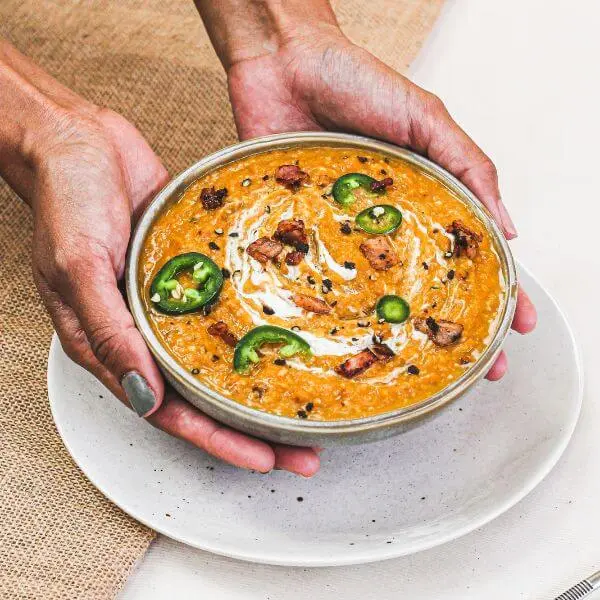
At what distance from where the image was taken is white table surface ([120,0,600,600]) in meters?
2.90

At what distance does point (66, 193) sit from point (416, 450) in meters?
1.50

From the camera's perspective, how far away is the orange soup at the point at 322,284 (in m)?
2.66

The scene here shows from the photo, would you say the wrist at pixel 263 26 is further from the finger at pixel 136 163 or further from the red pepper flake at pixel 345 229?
the red pepper flake at pixel 345 229

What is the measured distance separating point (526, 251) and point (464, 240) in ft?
3.50

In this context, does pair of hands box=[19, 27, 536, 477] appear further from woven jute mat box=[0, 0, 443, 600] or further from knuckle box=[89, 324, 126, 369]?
woven jute mat box=[0, 0, 443, 600]

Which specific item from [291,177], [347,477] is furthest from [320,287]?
[347,477]

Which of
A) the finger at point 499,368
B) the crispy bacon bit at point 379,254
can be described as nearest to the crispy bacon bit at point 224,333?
the crispy bacon bit at point 379,254

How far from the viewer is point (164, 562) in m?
2.97

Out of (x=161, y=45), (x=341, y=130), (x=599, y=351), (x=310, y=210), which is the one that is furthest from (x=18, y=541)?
(x=161, y=45)

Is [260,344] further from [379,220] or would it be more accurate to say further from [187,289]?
[379,220]

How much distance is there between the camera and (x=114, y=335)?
2.72m

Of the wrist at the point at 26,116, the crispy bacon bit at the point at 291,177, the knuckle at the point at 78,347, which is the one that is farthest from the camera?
the wrist at the point at 26,116

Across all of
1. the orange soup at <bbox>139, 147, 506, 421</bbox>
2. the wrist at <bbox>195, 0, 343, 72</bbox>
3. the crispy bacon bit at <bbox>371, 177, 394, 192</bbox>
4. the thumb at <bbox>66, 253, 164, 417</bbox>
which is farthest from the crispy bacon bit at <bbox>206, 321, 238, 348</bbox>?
the wrist at <bbox>195, 0, 343, 72</bbox>

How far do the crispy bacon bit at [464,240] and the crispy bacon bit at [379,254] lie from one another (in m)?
0.21
